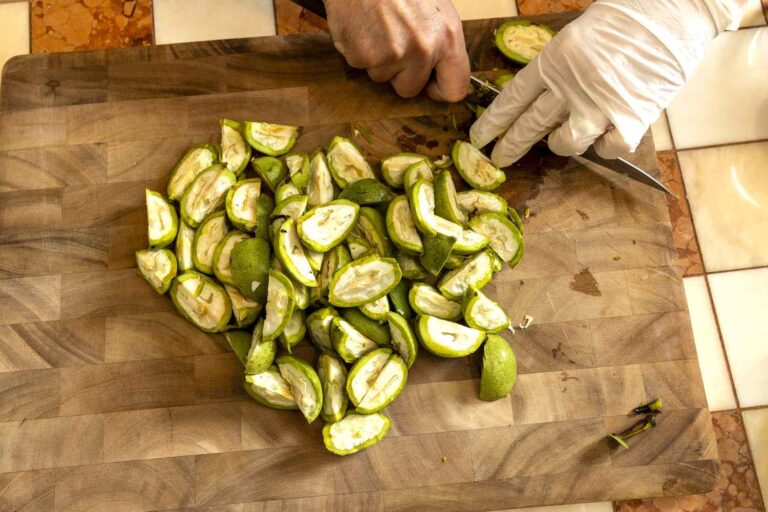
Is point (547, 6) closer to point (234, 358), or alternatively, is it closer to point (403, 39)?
point (403, 39)

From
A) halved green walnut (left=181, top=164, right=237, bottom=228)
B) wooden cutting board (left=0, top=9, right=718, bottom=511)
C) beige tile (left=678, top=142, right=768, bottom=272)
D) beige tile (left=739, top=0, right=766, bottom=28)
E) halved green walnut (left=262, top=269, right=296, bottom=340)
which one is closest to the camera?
halved green walnut (left=262, top=269, right=296, bottom=340)

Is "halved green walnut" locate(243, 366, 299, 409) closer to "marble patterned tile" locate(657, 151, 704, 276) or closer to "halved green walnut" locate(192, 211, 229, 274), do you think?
"halved green walnut" locate(192, 211, 229, 274)

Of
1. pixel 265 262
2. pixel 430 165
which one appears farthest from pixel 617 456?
pixel 265 262

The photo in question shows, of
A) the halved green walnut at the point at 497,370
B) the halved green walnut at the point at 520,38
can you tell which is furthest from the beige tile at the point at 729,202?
the halved green walnut at the point at 497,370

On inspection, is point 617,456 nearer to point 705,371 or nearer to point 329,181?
point 705,371

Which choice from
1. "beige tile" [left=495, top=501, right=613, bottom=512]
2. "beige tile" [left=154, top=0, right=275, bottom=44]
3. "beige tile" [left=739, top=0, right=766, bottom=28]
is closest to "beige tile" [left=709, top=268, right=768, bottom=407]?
"beige tile" [left=495, top=501, right=613, bottom=512]

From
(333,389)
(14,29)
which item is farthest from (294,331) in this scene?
(14,29)

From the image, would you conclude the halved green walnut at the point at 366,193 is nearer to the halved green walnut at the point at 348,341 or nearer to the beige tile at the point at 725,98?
the halved green walnut at the point at 348,341
